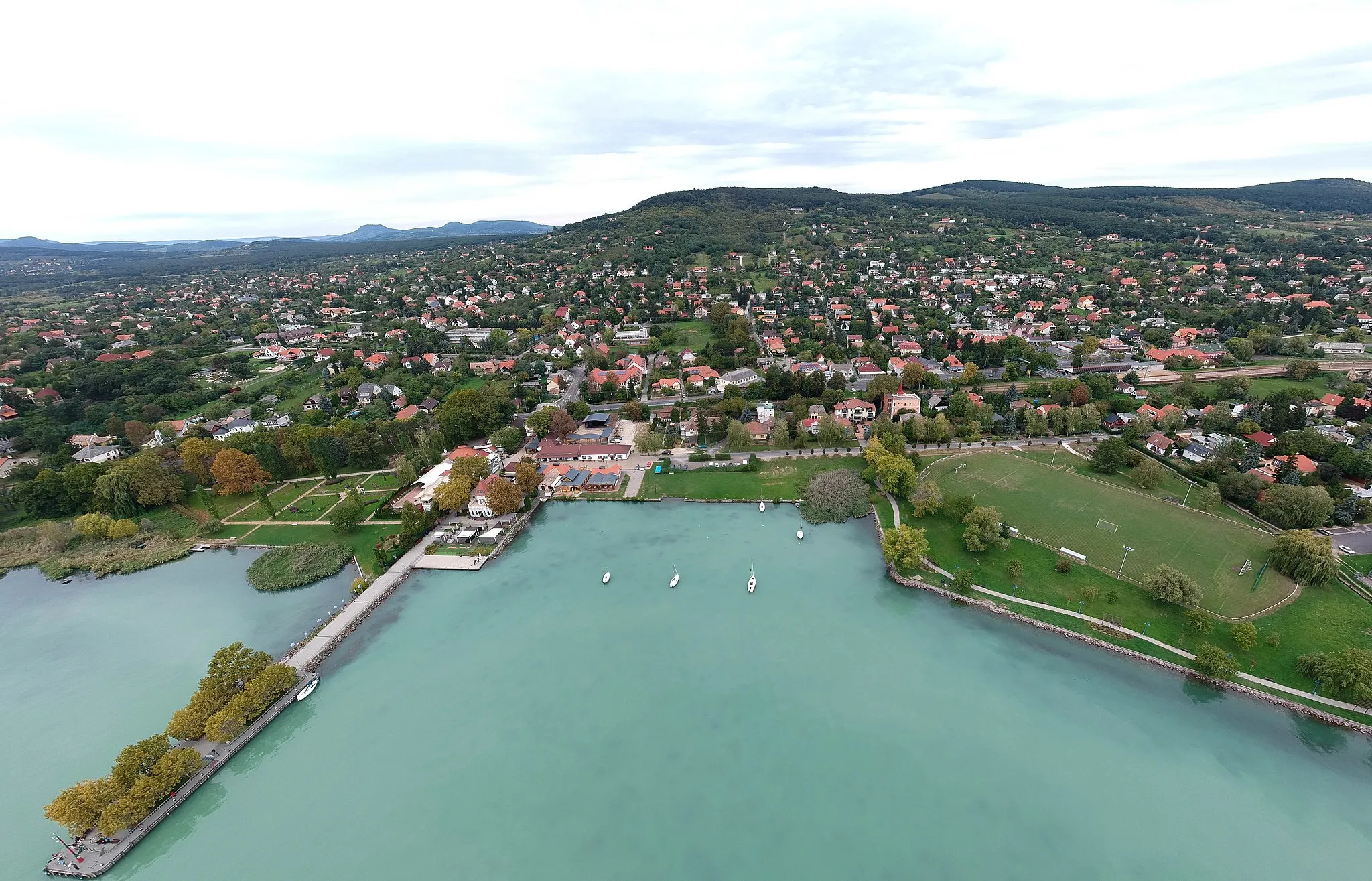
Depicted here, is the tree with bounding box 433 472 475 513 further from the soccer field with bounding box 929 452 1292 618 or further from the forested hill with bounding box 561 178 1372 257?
the forested hill with bounding box 561 178 1372 257

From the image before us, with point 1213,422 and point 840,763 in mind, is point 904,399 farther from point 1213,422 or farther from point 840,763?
point 840,763

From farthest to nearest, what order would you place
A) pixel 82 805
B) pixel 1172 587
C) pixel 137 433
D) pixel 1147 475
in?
pixel 137 433 < pixel 1147 475 < pixel 1172 587 < pixel 82 805

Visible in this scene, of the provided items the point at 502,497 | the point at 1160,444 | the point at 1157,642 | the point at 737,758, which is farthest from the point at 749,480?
the point at 1160,444

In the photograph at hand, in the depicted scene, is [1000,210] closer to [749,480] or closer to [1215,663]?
[749,480]

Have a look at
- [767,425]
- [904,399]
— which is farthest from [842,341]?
[767,425]

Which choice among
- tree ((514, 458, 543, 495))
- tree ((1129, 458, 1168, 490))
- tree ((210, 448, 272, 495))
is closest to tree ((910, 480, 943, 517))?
tree ((1129, 458, 1168, 490))
